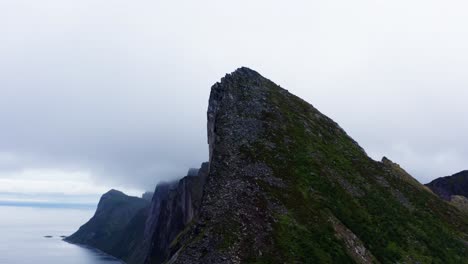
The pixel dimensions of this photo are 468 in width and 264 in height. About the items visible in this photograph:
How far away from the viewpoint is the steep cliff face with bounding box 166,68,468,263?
4797cm

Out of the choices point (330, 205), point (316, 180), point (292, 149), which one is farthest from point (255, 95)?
point (330, 205)

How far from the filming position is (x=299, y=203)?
56344 mm

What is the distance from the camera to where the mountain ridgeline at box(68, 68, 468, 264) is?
48.0m

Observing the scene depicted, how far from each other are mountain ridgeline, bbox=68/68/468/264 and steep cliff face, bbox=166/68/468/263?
156 mm

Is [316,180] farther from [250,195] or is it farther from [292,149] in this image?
[250,195]

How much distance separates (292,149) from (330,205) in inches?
560

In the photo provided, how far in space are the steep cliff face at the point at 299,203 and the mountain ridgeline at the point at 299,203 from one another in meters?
0.16

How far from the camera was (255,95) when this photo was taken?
85.4 metres

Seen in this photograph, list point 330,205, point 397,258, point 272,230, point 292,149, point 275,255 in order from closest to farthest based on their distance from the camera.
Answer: point 275,255 < point 272,230 < point 397,258 < point 330,205 < point 292,149

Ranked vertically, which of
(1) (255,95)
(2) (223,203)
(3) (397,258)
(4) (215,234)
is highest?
(1) (255,95)

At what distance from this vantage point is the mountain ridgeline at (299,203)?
157ft

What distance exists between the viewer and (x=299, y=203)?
5634 cm

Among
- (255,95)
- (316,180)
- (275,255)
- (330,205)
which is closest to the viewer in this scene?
(275,255)

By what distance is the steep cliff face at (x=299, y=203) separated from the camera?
47969 millimetres
